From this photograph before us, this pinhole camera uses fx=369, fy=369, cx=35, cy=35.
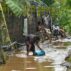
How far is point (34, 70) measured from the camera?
1290 cm

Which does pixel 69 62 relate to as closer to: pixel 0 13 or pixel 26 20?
pixel 0 13

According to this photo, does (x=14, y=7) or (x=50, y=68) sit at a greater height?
(x=14, y=7)

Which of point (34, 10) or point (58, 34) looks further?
point (58, 34)

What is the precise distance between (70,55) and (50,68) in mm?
1444

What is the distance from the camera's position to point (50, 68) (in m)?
13.2

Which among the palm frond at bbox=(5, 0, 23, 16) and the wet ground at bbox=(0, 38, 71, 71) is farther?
the palm frond at bbox=(5, 0, 23, 16)

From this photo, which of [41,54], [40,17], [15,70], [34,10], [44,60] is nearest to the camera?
[15,70]

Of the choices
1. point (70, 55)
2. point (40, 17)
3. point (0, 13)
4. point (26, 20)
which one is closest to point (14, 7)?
point (0, 13)

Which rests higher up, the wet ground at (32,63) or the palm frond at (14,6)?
the palm frond at (14,6)

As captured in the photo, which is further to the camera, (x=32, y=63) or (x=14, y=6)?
(x=14, y=6)

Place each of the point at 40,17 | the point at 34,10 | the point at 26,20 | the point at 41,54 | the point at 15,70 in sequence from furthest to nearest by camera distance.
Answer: the point at 40,17, the point at 34,10, the point at 26,20, the point at 41,54, the point at 15,70

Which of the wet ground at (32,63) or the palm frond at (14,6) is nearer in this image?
the wet ground at (32,63)

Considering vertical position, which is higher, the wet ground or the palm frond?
the palm frond

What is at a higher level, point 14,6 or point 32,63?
point 14,6
